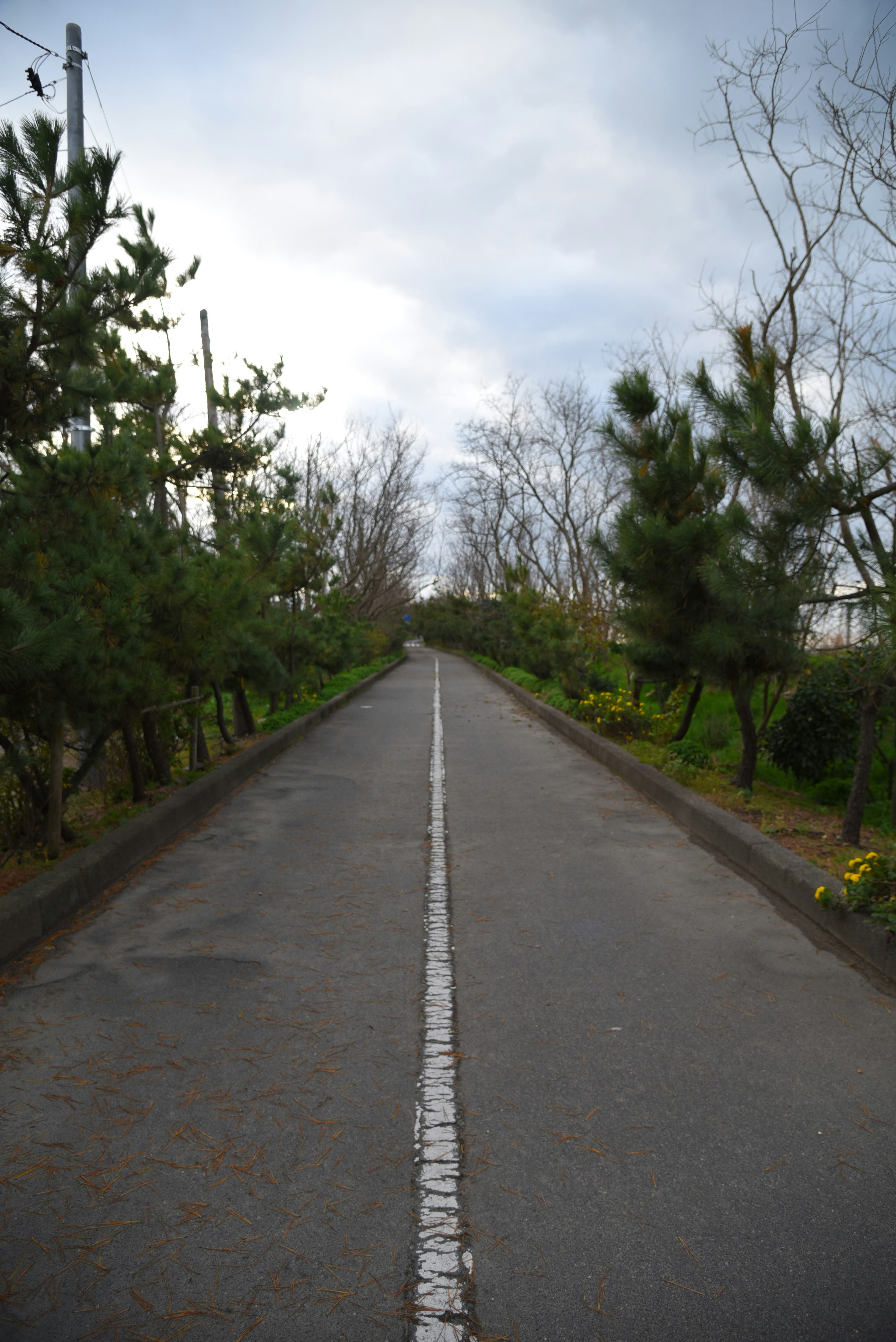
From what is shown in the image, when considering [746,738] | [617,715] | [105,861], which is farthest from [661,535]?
[105,861]

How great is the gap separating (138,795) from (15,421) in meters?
3.70

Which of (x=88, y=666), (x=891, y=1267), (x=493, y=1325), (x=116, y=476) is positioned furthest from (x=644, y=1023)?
(x=116, y=476)

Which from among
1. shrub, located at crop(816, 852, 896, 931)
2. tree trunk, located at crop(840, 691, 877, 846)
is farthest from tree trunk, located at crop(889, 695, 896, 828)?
shrub, located at crop(816, 852, 896, 931)

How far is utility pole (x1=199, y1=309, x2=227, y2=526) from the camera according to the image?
10836 mm

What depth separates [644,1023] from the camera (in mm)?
3908

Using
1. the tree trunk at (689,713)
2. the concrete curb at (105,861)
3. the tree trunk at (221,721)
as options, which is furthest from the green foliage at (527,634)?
the concrete curb at (105,861)

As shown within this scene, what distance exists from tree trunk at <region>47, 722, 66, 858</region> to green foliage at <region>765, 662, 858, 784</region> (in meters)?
8.10

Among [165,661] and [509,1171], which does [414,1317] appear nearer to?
[509,1171]

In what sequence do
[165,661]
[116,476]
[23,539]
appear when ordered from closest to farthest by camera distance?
1. [23,539]
2. [116,476]
3. [165,661]

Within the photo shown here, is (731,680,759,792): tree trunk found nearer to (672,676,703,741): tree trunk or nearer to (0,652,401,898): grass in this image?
(672,676,703,741): tree trunk

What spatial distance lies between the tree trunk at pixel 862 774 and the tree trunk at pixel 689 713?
388 centimetres

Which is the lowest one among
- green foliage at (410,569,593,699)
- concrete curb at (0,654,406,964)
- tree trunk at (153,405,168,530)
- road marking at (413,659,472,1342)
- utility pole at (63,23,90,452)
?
road marking at (413,659,472,1342)

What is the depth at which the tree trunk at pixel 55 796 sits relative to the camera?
6.06 m

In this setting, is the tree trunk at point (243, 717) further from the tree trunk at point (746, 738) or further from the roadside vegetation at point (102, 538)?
the tree trunk at point (746, 738)
